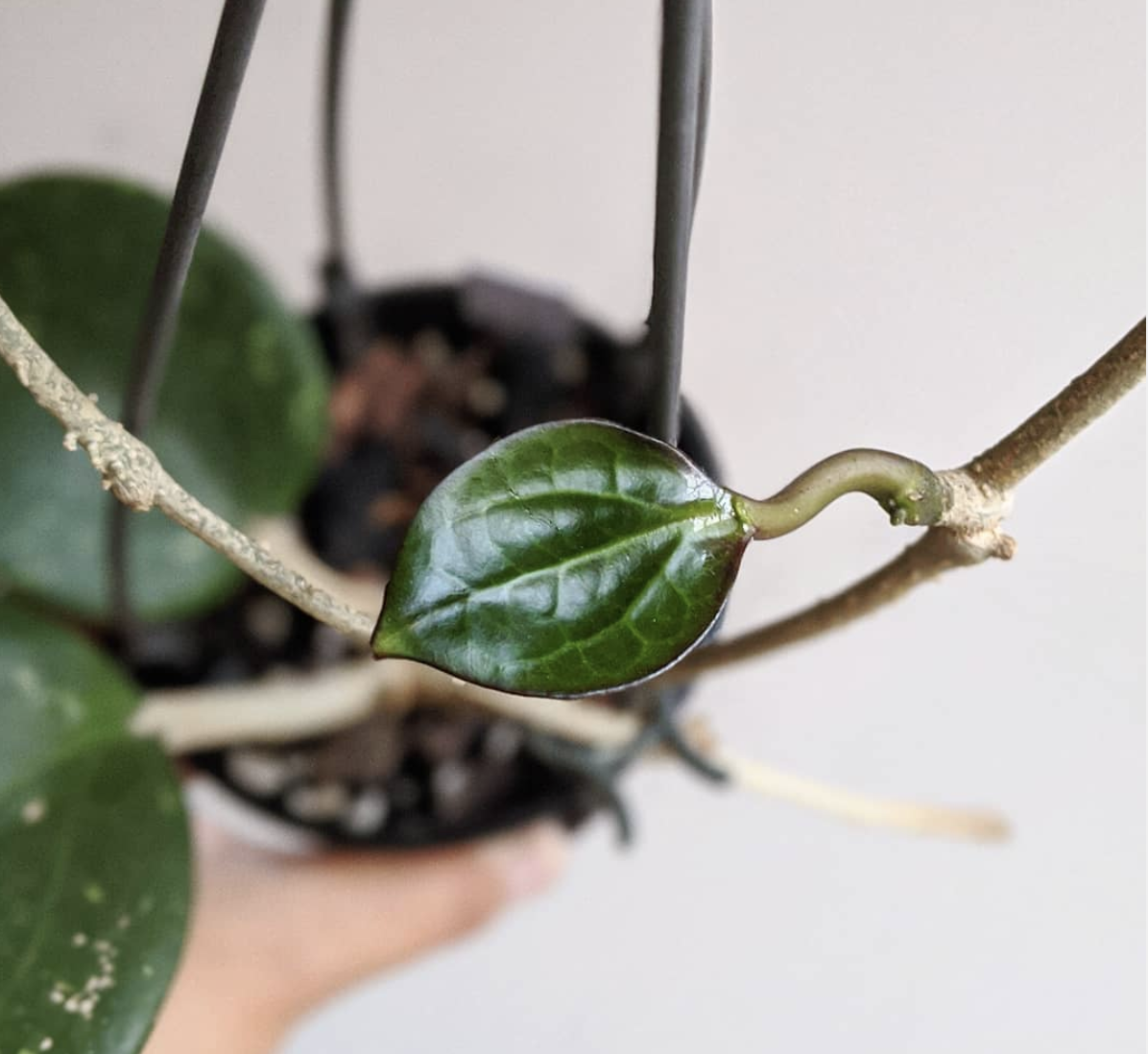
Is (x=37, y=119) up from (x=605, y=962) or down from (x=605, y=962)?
up

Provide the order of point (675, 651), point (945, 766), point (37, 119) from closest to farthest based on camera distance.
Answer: point (675, 651)
point (37, 119)
point (945, 766)

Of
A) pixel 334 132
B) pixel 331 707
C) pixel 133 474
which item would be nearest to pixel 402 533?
pixel 331 707

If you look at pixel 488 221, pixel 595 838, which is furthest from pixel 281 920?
pixel 488 221

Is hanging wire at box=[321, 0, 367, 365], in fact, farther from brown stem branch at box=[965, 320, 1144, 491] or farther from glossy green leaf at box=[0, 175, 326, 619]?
brown stem branch at box=[965, 320, 1144, 491]

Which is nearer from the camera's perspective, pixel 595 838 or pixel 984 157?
pixel 984 157

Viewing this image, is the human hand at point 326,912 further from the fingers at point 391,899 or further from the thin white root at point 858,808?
the thin white root at point 858,808

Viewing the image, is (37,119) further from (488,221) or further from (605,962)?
(605,962)

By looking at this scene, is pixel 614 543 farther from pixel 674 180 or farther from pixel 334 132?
pixel 334 132
